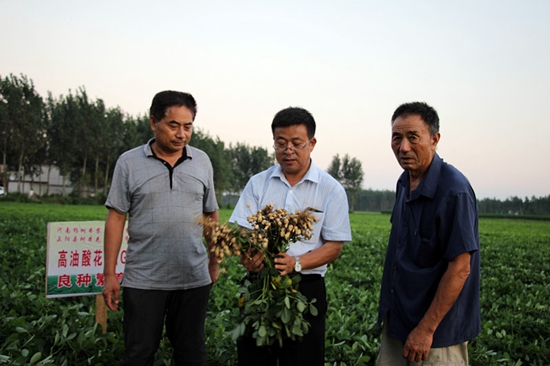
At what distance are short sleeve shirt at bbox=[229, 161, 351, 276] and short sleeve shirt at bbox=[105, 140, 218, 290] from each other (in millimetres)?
335

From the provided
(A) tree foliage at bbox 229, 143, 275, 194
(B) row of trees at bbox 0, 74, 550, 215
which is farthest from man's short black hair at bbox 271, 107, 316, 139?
(A) tree foliage at bbox 229, 143, 275, 194

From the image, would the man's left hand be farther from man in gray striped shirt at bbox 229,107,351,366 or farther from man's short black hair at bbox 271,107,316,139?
man's short black hair at bbox 271,107,316,139

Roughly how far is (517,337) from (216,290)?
10.9 feet

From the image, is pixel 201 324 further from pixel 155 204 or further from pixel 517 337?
pixel 517 337

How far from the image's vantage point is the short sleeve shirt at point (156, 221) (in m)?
2.39

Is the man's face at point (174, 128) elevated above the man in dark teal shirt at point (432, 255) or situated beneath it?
elevated above

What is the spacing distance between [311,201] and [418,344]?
2.82 feet

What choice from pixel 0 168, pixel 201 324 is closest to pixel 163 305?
pixel 201 324

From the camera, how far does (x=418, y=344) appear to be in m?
1.84

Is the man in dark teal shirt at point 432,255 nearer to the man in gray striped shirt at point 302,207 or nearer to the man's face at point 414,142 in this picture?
the man's face at point 414,142

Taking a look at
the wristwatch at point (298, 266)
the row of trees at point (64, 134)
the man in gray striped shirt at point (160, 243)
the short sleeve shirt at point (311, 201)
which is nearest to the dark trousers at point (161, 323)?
the man in gray striped shirt at point (160, 243)

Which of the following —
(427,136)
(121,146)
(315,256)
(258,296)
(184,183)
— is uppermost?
(121,146)

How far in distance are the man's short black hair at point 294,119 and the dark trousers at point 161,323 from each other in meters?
1.06

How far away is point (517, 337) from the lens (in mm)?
4301
